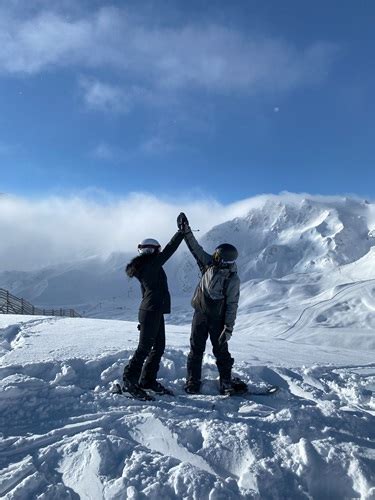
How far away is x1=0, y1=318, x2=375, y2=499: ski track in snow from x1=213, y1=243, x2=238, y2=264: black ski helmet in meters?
1.85

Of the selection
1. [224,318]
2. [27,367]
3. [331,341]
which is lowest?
[331,341]

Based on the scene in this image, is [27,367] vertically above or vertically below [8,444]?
above

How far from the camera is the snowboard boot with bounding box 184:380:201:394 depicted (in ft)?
18.7

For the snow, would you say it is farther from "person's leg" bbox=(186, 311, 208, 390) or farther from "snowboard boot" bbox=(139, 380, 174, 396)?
"person's leg" bbox=(186, 311, 208, 390)

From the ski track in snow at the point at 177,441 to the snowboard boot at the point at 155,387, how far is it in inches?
6.0

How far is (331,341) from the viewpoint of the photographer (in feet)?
76.8

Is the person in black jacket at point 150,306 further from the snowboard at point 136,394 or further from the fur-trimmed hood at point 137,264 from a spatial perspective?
the snowboard at point 136,394

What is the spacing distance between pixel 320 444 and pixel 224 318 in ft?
7.09

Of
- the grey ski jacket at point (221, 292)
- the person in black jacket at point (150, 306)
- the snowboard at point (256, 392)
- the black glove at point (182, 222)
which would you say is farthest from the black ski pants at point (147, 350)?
the black glove at point (182, 222)

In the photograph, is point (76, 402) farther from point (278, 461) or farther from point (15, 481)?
point (278, 461)

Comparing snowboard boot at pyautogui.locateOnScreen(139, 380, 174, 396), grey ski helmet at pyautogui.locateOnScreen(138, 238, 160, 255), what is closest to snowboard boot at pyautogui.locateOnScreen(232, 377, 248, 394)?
snowboard boot at pyautogui.locateOnScreen(139, 380, 174, 396)

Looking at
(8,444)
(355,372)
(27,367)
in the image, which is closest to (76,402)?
(8,444)

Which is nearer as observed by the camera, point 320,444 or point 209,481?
point 209,481

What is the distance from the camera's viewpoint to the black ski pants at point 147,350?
5.57 m
